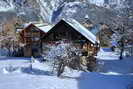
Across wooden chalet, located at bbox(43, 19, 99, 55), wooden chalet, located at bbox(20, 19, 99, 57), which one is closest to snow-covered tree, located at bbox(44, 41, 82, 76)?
wooden chalet, located at bbox(20, 19, 99, 57)

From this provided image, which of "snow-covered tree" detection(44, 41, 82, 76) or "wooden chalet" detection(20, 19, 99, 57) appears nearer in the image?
"snow-covered tree" detection(44, 41, 82, 76)

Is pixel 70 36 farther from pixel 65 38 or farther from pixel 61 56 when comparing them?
pixel 61 56

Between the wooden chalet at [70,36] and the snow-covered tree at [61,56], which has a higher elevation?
the wooden chalet at [70,36]

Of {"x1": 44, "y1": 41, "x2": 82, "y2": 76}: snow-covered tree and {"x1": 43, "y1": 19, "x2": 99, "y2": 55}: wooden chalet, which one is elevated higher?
{"x1": 43, "y1": 19, "x2": 99, "y2": 55}: wooden chalet

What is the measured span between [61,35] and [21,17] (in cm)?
3606

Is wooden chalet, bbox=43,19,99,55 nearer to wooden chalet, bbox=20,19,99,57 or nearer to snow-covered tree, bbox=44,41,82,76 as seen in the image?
wooden chalet, bbox=20,19,99,57

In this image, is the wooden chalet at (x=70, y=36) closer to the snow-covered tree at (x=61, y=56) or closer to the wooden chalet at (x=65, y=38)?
the wooden chalet at (x=65, y=38)

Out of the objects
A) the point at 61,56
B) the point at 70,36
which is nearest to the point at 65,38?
the point at 70,36

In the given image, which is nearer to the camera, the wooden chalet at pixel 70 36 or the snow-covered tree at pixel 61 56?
the snow-covered tree at pixel 61 56

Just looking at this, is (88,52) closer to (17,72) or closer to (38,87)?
(17,72)

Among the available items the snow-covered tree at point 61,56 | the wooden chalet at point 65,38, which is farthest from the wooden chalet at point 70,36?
the snow-covered tree at point 61,56

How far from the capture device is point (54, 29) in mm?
34875

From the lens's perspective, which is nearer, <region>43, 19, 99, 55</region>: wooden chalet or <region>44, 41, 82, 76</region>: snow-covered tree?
<region>44, 41, 82, 76</region>: snow-covered tree

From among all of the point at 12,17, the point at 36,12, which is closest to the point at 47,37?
the point at 12,17
